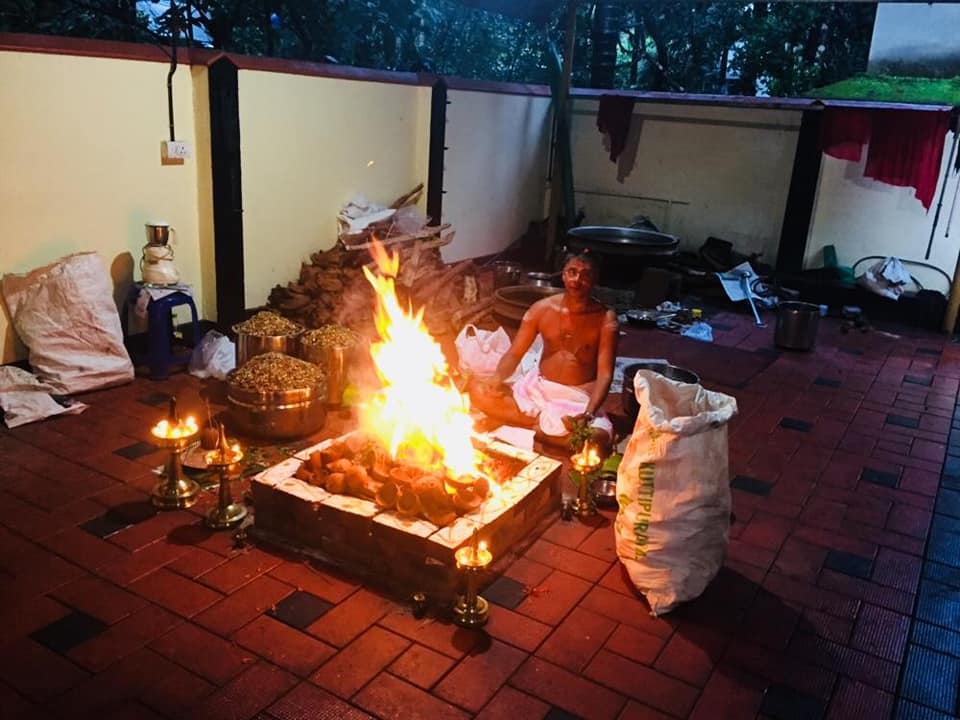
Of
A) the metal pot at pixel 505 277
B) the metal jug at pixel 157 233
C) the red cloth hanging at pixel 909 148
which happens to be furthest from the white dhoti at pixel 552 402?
the red cloth hanging at pixel 909 148

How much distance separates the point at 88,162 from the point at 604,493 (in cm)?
510

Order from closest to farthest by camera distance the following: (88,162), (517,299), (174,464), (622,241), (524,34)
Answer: (174,464) < (88,162) < (517,299) < (622,241) < (524,34)

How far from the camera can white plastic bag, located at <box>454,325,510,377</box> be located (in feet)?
24.6

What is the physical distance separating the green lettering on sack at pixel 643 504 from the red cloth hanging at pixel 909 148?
9010 mm

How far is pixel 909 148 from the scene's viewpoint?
10852mm

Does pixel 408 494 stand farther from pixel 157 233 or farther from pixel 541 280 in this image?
pixel 541 280

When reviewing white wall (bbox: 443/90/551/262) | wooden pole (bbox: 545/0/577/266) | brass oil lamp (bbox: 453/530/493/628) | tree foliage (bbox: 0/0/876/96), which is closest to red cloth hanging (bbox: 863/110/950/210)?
tree foliage (bbox: 0/0/876/96)

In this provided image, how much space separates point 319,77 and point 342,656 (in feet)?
22.0

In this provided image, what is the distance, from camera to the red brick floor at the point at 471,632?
11.5 feet

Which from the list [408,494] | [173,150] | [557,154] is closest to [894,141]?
[557,154]

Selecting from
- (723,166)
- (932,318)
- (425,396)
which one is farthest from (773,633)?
(723,166)

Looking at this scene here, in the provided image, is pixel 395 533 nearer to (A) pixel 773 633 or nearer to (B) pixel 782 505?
(A) pixel 773 633

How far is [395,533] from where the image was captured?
421 centimetres

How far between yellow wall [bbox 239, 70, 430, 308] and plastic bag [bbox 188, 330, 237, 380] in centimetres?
118
